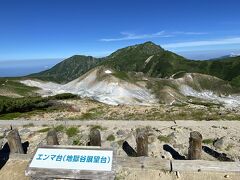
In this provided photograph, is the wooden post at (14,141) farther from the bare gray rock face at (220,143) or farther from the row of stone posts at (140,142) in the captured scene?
the bare gray rock face at (220,143)

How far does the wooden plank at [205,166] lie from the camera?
1470 centimetres

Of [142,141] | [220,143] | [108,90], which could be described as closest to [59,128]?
[142,141]

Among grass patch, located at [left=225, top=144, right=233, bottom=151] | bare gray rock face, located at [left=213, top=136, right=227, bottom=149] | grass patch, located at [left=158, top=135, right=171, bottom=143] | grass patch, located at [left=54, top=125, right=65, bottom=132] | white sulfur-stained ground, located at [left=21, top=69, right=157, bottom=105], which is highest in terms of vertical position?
grass patch, located at [left=54, top=125, right=65, bottom=132]

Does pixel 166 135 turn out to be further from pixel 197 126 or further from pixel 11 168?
pixel 11 168

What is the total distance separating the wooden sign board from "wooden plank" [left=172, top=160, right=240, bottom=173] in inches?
147

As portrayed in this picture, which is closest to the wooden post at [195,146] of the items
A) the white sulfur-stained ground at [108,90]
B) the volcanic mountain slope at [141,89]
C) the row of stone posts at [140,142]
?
the row of stone posts at [140,142]

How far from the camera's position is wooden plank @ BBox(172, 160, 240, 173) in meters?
14.7

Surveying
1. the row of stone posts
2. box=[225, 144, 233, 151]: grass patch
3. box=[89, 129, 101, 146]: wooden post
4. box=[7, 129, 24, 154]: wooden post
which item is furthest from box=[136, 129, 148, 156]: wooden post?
box=[7, 129, 24, 154]: wooden post

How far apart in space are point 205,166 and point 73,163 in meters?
6.51

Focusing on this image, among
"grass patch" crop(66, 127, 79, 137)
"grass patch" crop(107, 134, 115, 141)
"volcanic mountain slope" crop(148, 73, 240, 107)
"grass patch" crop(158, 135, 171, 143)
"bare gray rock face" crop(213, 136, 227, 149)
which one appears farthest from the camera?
"volcanic mountain slope" crop(148, 73, 240, 107)

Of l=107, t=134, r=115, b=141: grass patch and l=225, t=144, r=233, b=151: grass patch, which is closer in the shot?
l=225, t=144, r=233, b=151: grass patch

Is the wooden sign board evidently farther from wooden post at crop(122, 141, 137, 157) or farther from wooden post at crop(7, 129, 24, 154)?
wooden post at crop(122, 141, 137, 157)

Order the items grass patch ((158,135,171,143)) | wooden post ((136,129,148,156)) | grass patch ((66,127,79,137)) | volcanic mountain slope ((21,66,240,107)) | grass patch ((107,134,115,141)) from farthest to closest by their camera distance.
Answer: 1. volcanic mountain slope ((21,66,240,107))
2. grass patch ((66,127,79,137))
3. grass patch ((107,134,115,141))
4. grass patch ((158,135,171,143))
5. wooden post ((136,129,148,156))

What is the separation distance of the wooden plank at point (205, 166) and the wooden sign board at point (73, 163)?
12.3ft
